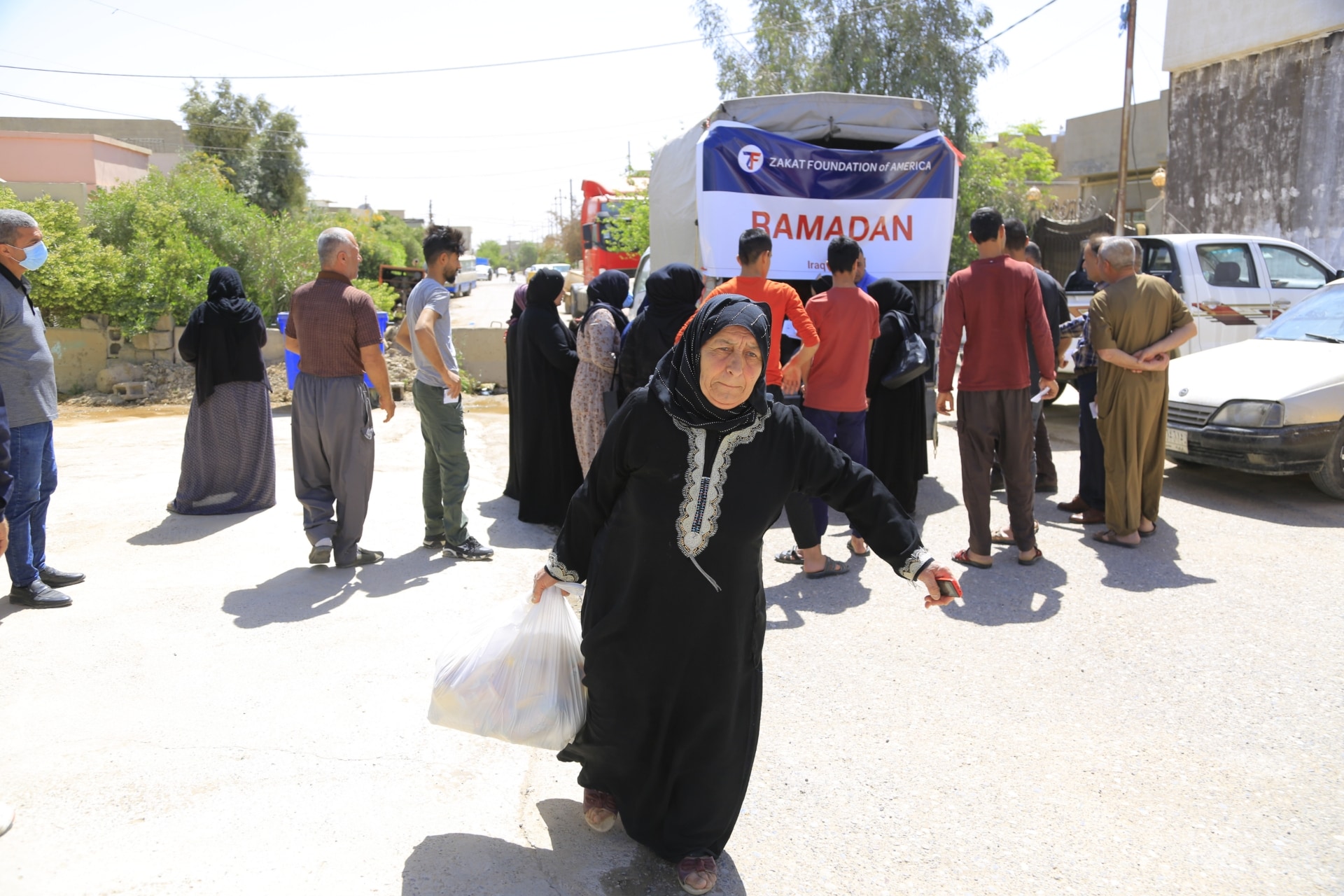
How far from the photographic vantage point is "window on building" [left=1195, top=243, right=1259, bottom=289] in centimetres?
978

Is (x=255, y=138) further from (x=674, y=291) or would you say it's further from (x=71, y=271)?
(x=674, y=291)

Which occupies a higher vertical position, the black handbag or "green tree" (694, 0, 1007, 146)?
"green tree" (694, 0, 1007, 146)

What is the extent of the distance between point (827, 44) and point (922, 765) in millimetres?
23985

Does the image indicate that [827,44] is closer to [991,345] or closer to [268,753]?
[991,345]

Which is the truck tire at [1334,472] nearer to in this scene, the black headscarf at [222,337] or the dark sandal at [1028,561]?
the dark sandal at [1028,561]

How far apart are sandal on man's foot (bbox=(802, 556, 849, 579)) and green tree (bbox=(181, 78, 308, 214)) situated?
33.2 m

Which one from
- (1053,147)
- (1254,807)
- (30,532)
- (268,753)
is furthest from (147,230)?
(1053,147)

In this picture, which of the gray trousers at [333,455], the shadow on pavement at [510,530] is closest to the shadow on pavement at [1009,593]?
the shadow on pavement at [510,530]

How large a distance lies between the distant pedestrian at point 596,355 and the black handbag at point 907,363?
1805 millimetres

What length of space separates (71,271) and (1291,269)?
14.2 meters

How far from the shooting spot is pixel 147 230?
1278cm

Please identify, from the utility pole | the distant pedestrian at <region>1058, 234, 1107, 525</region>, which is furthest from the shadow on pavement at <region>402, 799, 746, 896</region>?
the utility pole

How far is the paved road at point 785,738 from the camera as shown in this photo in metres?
2.77

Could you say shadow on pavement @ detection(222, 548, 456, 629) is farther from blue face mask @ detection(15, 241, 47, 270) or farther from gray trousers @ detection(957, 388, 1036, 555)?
gray trousers @ detection(957, 388, 1036, 555)
